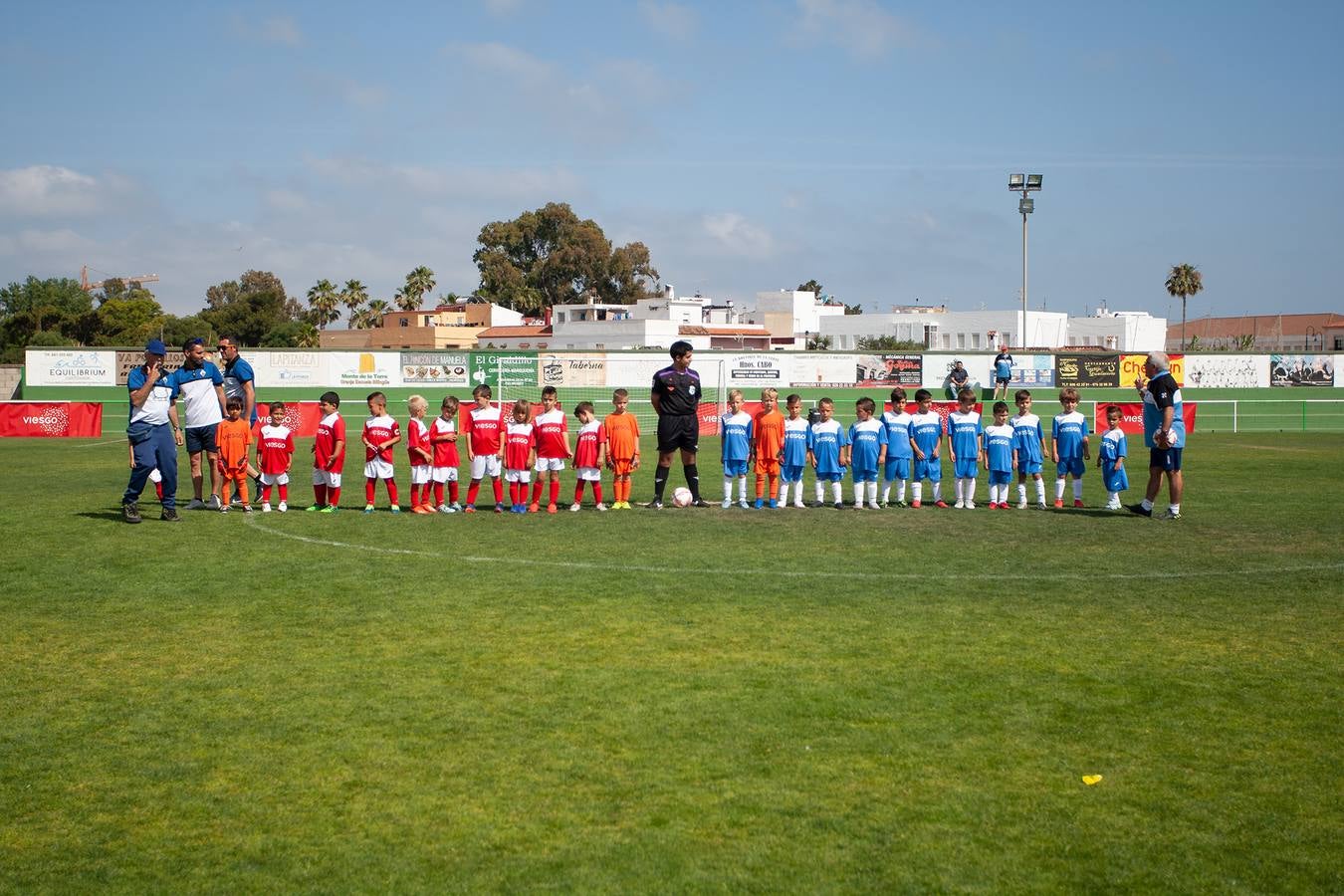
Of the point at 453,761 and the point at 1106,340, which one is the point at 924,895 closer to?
the point at 453,761

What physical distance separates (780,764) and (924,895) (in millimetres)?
1420

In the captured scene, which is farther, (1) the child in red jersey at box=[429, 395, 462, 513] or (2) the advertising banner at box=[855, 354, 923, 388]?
(2) the advertising banner at box=[855, 354, 923, 388]

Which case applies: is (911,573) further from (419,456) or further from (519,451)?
(419,456)

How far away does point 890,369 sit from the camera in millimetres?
48000

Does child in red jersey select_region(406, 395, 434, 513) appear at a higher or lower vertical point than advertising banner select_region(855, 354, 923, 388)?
lower

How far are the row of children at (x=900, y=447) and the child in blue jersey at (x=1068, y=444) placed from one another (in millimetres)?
14

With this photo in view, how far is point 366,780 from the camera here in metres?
5.55

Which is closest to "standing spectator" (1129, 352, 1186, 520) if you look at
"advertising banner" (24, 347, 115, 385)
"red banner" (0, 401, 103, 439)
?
"red banner" (0, 401, 103, 439)

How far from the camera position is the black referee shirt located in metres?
15.5

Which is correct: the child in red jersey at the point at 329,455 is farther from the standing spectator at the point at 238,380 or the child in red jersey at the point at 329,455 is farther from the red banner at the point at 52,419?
the red banner at the point at 52,419

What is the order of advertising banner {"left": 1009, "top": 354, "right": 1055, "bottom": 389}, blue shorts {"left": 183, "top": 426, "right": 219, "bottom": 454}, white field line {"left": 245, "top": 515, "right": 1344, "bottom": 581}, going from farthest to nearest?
advertising banner {"left": 1009, "top": 354, "right": 1055, "bottom": 389} < blue shorts {"left": 183, "top": 426, "right": 219, "bottom": 454} < white field line {"left": 245, "top": 515, "right": 1344, "bottom": 581}

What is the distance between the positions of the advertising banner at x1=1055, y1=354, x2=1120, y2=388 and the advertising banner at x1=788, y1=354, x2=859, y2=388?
8442 millimetres

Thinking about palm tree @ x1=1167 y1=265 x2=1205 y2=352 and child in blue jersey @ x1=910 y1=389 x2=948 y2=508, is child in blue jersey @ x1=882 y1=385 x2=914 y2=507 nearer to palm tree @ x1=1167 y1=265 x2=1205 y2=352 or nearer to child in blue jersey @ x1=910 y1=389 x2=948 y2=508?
child in blue jersey @ x1=910 y1=389 x2=948 y2=508

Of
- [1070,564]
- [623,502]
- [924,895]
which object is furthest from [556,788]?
[623,502]
